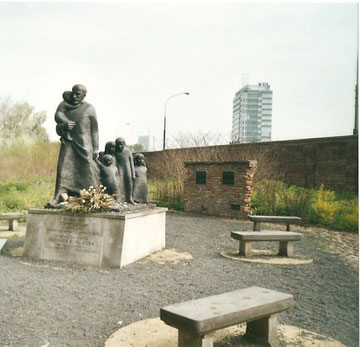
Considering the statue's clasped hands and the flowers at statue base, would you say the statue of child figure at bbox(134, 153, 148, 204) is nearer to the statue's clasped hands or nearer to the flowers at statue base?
the flowers at statue base

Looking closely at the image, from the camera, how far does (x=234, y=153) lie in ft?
61.9

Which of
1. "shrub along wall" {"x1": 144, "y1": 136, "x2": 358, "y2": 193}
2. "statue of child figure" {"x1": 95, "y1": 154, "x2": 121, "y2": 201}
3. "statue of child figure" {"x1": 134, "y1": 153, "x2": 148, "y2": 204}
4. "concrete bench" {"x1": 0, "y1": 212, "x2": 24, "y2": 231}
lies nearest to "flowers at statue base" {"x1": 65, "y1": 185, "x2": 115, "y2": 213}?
"statue of child figure" {"x1": 95, "y1": 154, "x2": 121, "y2": 201}

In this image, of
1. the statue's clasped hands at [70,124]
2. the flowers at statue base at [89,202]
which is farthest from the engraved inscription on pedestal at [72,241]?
the statue's clasped hands at [70,124]

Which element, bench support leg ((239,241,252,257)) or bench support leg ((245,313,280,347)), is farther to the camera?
bench support leg ((239,241,252,257))

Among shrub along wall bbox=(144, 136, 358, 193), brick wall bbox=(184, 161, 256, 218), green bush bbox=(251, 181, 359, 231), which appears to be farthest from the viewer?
shrub along wall bbox=(144, 136, 358, 193)

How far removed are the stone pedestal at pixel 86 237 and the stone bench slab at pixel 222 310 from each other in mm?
3024

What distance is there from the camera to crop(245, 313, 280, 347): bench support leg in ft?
11.3

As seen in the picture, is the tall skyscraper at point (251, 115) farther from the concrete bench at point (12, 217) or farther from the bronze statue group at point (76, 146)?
the concrete bench at point (12, 217)

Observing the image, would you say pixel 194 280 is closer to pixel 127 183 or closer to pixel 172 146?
pixel 127 183

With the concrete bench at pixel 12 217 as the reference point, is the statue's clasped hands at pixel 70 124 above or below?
above

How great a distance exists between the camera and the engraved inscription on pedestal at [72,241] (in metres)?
6.34

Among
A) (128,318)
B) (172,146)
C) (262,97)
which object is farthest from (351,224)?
(172,146)

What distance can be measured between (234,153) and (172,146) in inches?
147

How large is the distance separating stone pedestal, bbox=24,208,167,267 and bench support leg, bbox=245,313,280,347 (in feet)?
10.1
